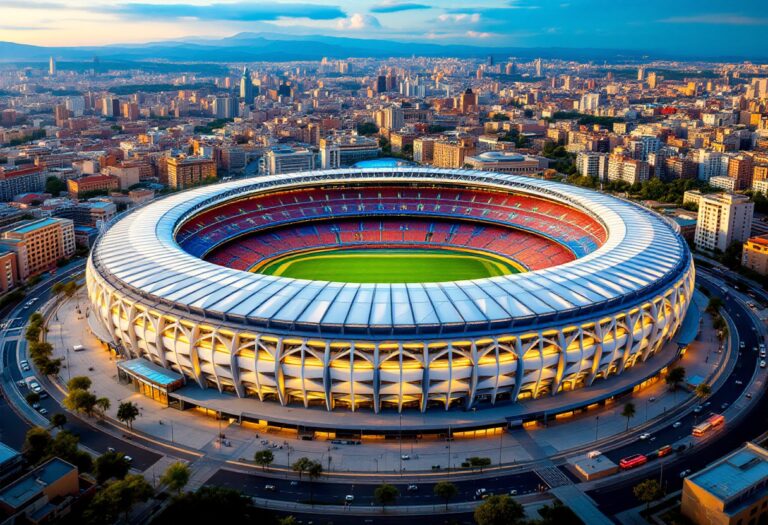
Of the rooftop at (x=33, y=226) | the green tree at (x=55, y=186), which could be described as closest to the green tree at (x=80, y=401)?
the rooftop at (x=33, y=226)

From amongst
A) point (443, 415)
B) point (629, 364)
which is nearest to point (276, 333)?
point (443, 415)

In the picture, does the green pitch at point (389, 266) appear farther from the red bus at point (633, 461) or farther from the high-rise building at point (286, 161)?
the high-rise building at point (286, 161)

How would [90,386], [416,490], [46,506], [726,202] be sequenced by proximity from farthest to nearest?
[726,202], [90,386], [416,490], [46,506]

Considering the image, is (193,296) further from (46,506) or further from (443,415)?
(443,415)

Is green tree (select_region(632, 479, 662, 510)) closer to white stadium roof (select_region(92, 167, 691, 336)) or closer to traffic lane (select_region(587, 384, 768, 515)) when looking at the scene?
traffic lane (select_region(587, 384, 768, 515))

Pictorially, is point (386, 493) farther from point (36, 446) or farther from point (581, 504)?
point (36, 446)

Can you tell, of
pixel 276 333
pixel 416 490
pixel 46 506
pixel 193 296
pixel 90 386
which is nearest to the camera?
pixel 46 506
